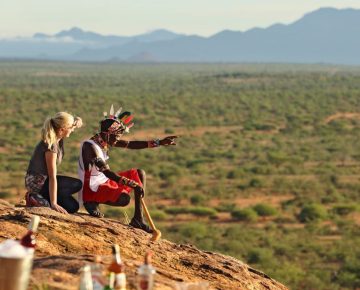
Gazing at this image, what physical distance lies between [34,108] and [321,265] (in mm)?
50342

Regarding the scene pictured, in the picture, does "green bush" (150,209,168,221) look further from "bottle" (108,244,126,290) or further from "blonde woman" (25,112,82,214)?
"bottle" (108,244,126,290)

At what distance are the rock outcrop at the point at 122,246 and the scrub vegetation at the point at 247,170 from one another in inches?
390

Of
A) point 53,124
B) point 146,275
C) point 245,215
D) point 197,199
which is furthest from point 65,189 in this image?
point 197,199

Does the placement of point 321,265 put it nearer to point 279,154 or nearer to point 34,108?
point 279,154

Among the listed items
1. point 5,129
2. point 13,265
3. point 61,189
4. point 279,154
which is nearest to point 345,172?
point 279,154

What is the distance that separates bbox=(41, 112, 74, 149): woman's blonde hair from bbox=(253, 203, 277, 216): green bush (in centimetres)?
1815

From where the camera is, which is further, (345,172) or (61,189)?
(345,172)

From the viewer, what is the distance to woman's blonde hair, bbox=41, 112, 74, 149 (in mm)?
8367

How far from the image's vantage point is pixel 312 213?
1014 inches

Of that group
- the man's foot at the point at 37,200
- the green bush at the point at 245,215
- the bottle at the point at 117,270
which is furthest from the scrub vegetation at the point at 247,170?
the bottle at the point at 117,270

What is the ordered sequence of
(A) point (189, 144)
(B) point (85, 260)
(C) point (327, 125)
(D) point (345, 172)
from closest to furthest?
(B) point (85, 260) < (D) point (345, 172) < (A) point (189, 144) < (C) point (327, 125)

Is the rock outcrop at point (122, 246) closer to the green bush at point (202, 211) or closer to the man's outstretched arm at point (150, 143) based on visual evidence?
the man's outstretched arm at point (150, 143)

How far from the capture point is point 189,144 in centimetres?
4675

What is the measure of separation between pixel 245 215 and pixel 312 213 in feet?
7.06
